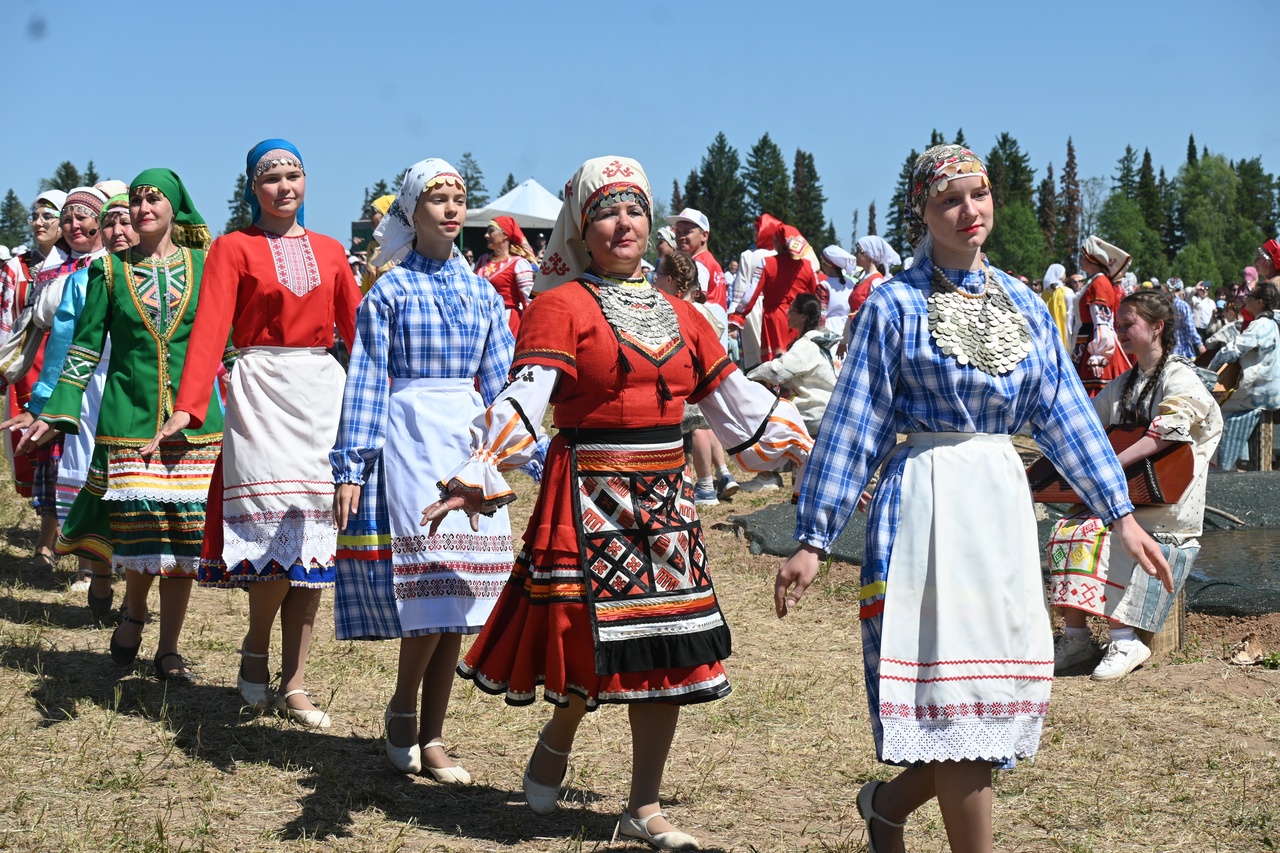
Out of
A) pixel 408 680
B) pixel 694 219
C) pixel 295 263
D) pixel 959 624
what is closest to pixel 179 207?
pixel 295 263

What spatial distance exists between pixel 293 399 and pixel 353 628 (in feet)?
3.43

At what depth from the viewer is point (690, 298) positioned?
9492mm

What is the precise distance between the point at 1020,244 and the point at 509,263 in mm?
84089

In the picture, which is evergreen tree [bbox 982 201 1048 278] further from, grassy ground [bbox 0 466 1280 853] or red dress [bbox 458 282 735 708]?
red dress [bbox 458 282 735 708]

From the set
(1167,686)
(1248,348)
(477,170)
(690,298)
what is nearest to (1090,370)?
(1248,348)

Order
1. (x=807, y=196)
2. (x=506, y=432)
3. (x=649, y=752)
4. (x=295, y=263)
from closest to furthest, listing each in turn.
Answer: (x=506, y=432), (x=649, y=752), (x=295, y=263), (x=807, y=196)

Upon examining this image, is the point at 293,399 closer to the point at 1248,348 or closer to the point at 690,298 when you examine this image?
the point at 690,298

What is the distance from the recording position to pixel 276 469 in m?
5.02

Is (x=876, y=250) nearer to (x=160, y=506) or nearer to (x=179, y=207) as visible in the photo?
(x=179, y=207)

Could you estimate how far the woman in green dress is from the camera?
5586mm

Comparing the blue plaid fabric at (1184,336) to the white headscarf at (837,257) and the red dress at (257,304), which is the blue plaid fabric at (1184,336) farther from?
the red dress at (257,304)

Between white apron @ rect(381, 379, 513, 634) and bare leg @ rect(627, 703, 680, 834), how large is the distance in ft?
2.39

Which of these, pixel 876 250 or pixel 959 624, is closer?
pixel 959 624

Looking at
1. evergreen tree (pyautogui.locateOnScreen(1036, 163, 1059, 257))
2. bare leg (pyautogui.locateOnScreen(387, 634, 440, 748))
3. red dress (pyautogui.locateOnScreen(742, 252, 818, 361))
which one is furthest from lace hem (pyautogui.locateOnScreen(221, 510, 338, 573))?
evergreen tree (pyautogui.locateOnScreen(1036, 163, 1059, 257))
